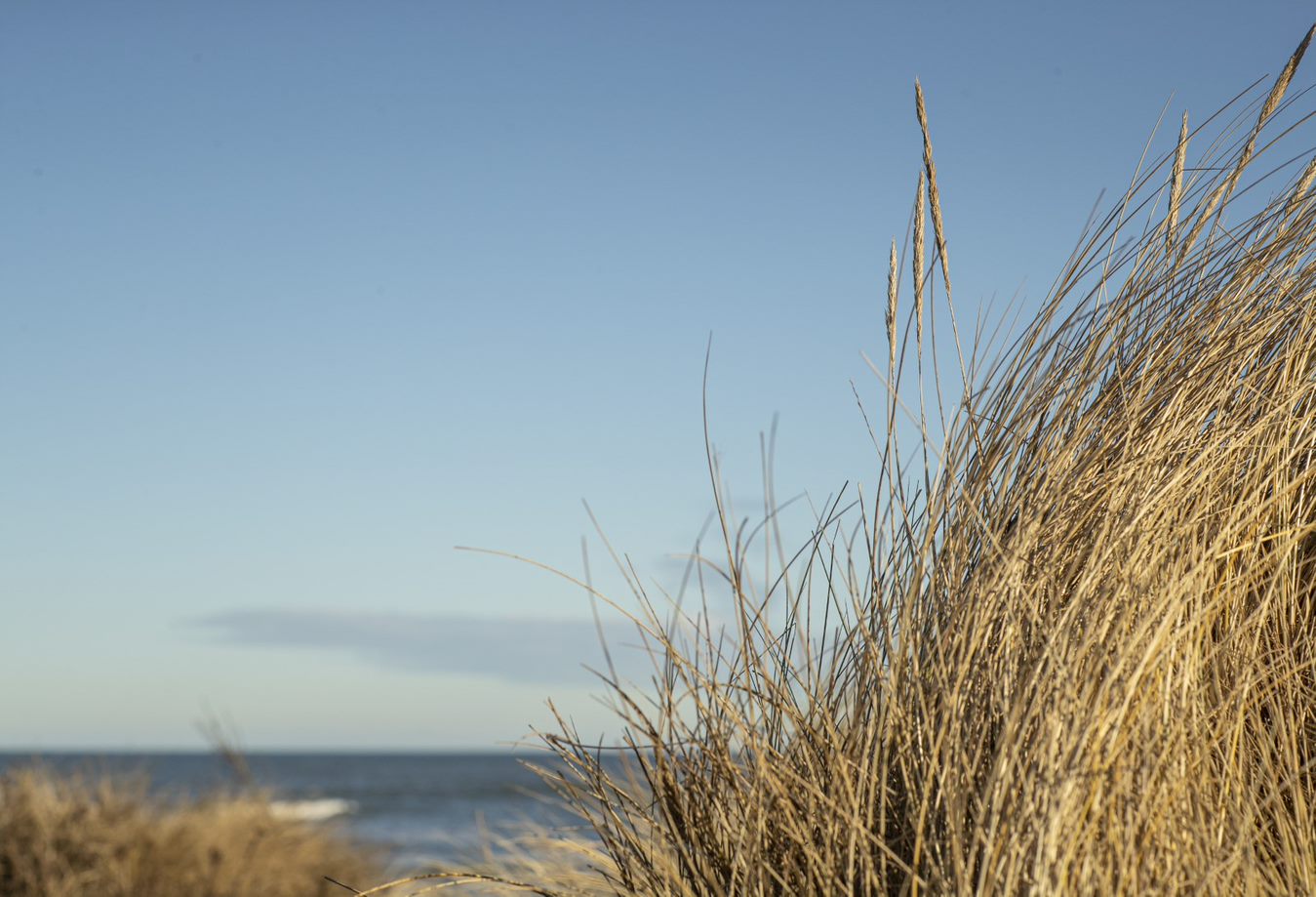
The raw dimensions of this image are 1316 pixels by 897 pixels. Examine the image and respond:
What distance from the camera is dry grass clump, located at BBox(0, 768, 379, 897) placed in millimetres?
6691

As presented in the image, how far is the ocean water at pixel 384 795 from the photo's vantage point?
816 centimetres

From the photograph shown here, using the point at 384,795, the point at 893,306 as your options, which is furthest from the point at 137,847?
the point at 384,795

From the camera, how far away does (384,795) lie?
32781mm

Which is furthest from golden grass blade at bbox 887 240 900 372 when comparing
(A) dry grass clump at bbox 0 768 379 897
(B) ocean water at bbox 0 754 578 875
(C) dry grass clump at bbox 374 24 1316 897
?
(A) dry grass clump at bbox 0 768 379 897

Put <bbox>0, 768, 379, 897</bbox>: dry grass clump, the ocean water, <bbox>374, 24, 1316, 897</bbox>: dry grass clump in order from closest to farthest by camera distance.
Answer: <bbox>374, 24, 1316, 897</bbox>: dry grass clump
<bbox>0, 768, 379, 897</bbox>: dry grass clump
the ocean water

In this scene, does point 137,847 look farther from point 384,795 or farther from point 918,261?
point 384,795

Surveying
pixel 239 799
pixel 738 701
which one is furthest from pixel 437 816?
pixel 738 701

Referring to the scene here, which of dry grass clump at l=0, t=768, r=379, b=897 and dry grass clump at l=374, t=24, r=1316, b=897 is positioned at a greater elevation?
dry grass clump at l=374, t=24, r=1316, b=897

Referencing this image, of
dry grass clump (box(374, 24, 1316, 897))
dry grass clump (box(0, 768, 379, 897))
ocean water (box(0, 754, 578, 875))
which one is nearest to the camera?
dry grass clump (box(374, 24, 1316, 897))

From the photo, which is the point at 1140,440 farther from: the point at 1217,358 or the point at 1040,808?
the point at 1040,808

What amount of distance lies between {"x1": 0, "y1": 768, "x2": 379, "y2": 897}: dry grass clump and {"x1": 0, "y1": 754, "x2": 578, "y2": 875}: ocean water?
221 millimetres

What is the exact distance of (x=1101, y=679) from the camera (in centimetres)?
136

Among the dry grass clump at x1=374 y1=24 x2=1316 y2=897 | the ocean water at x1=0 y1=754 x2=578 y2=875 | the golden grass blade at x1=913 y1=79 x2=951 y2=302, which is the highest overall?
the golden grass blade at x1=913 y1=79 x2=951 y2=302

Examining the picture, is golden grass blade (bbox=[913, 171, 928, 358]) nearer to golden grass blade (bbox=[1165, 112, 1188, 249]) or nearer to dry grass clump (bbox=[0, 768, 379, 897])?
golden grass blade (bbox=[1165, 112, 1188, 249])
